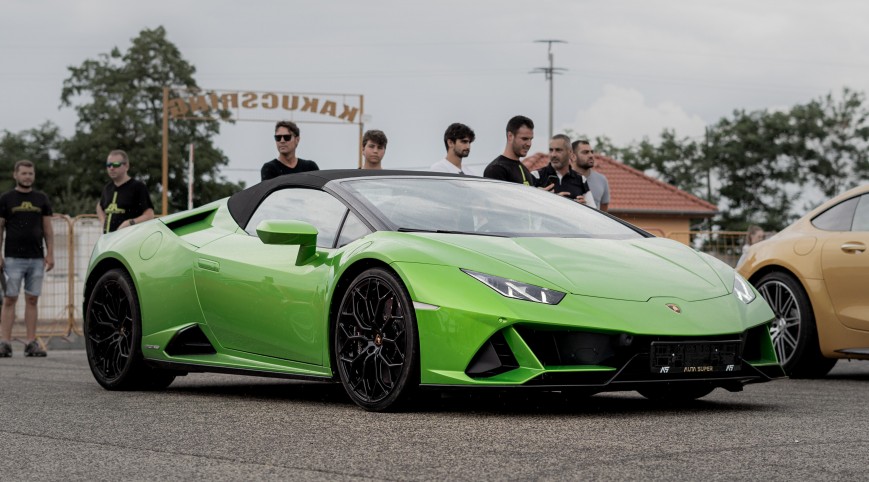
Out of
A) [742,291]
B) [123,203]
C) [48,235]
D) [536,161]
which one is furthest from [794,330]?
[536,161]

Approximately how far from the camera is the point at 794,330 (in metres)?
9.95

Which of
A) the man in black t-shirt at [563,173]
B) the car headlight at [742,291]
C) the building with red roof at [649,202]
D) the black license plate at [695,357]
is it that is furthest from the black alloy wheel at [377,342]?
the building with red roof at [649,202]

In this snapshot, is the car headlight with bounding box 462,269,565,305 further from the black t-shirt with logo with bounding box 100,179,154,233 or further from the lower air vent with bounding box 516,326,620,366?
the black t-shirt with logo with bounding box 100,179,154,233

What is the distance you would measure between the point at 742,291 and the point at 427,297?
1.70 m

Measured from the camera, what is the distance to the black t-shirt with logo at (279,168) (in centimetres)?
1020

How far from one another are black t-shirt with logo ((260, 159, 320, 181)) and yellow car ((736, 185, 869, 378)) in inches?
137

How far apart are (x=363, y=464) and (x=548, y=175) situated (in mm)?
6557

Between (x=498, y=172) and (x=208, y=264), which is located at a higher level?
(x=498, y=172)

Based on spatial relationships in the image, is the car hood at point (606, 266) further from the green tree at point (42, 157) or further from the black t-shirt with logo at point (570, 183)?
the green tree at point (42, 157)

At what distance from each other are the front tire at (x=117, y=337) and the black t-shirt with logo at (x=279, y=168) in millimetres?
1823

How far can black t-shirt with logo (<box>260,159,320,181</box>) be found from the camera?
10203mm

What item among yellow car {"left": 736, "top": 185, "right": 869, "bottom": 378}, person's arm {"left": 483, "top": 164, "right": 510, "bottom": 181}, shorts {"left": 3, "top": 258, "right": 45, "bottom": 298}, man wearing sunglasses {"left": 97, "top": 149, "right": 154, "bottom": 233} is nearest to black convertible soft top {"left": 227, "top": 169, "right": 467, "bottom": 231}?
person's arm {"left": 483, "top": 164, "right": 510, "bottom": 181}

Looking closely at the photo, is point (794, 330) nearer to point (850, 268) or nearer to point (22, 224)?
point (850, 268)

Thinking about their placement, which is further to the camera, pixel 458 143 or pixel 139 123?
pixel 139 123
